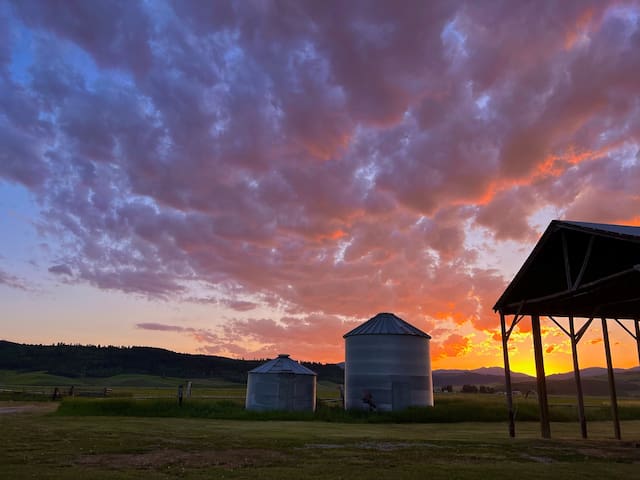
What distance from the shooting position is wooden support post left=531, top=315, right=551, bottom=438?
22.6 metres

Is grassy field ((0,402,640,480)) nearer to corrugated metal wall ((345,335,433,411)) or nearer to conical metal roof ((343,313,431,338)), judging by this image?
corrugated metal wall ((345,335,433,411))

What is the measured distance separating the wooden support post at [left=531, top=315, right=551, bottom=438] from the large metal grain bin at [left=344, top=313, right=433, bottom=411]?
51.1ft

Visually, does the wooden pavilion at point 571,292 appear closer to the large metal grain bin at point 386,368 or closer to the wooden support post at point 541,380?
the wooden support post at point 541,380

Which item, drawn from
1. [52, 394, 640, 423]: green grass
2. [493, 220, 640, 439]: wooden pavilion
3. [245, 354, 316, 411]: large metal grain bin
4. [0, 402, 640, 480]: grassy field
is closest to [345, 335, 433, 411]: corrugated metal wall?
[52, 394, 640, 423]: green grass

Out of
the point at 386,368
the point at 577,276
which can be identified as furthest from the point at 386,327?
the point at 577,276

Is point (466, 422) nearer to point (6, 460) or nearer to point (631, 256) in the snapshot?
point (631, 256)

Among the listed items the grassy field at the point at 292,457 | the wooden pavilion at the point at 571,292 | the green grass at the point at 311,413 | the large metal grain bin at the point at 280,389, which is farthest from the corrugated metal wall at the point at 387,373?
the grassy field at the point at 292,457

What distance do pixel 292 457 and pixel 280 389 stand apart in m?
23.9

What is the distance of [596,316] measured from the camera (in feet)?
85.6

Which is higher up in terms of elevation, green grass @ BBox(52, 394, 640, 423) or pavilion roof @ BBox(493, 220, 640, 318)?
pavilion roof @ BBox(493, 220, 640, 318)

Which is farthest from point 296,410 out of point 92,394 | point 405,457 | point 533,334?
point 92,394

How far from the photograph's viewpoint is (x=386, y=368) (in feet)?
127


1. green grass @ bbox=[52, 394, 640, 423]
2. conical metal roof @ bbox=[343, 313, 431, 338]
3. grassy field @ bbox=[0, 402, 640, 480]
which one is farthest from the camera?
conical metal roof @ bbox=[343, 313, 431, 338]

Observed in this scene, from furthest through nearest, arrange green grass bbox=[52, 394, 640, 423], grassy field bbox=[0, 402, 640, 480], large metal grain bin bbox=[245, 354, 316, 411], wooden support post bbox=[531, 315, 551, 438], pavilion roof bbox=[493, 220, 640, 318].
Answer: large metal grain bin bbox=[245, 354, 316, 411] < green grass bbox=[52, 394, 640, 423] < wooden support post bbox=[531, 315, 551, 438] < pavilion roof bbox=[493, 220, 640, 318] < grassy field bbox=[0, 402, 640, 480]
